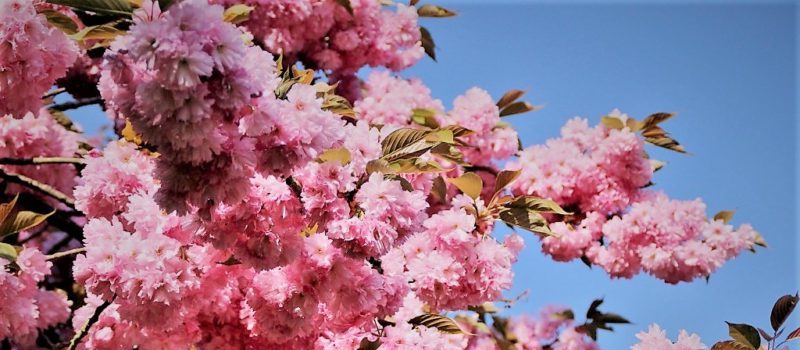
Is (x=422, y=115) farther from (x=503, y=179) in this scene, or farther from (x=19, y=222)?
(x=19, y=222)

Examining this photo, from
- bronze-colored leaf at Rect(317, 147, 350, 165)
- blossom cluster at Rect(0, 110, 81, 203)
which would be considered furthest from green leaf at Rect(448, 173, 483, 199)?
blossom cluster at Rect(0, 110, 81, 203)

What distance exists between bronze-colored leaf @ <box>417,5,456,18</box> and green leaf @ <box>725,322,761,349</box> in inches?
94.6

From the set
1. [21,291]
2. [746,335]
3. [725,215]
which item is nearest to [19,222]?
[21,291]

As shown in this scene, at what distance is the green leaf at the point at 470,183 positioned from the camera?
2.65m

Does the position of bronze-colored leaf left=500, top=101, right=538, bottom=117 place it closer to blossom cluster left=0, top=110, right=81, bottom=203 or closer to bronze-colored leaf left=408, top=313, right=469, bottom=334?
bronze-colored leaf left=408, top=313, right=469, bottom=334

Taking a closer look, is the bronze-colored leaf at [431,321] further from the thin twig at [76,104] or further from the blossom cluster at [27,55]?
the thin twig at [76,104]

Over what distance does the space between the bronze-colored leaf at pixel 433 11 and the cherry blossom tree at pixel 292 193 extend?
0.03 feet

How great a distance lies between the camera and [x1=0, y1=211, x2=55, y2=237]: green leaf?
246 centimetres

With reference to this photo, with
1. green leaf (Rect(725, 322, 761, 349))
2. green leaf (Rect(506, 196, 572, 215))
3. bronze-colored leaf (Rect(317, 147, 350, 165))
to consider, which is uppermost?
bronze-colored leaf (Rect(317, 147, 350, 165))

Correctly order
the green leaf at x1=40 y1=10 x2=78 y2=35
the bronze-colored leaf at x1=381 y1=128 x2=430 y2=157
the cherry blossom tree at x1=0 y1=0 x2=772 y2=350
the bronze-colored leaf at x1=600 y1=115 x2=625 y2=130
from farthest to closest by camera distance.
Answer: the bronze-colored leaf at x1=600 y1=115 x2=625 y2=130 < the bronze-colored leaf at x1=381 y1=128 x2=430 y2=157 < the green leaf at x1=40 y1=10 x2=78 y2=35 < the cherry blossom tree at x1=0 y1=0 x2=772 y2=350

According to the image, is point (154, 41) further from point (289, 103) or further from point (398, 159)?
point (398, 159)

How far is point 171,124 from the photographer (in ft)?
4.62

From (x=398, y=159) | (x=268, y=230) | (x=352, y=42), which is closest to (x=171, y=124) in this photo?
(x=268, y=230)

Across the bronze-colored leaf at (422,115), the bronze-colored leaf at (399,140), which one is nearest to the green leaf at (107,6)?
the bronze-colored leaf at (399,140)
